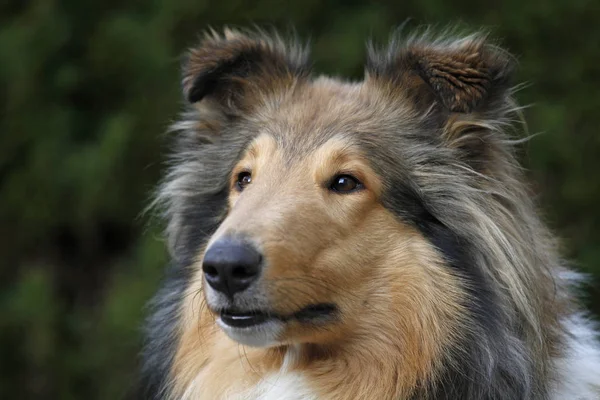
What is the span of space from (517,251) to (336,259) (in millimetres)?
782

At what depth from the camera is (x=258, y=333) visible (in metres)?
3.51

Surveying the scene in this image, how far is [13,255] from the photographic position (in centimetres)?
810

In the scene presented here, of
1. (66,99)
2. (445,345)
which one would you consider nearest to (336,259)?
(445,345)

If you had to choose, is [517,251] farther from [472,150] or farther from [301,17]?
[301,17]

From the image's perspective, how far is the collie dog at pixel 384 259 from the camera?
11.7 feet

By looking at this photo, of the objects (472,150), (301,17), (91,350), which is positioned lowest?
(91,350)

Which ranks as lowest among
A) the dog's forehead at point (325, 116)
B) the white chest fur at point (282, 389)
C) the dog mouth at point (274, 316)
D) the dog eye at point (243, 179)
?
the white chest fur at point (282, 389)

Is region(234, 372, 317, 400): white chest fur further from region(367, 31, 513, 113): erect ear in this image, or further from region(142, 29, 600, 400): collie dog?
region(367, 31, 513, 113): erect ear

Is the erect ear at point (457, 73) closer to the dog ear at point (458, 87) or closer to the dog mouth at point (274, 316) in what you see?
the dog ear at point (458, 87)

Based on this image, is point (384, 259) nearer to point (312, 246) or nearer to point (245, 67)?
point (312, 246)

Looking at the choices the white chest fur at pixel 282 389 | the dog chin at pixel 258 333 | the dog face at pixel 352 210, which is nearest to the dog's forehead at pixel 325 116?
the dog face at pixel 352 210

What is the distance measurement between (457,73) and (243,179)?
1049mm

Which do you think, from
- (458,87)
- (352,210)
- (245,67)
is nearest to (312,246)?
(352,210)

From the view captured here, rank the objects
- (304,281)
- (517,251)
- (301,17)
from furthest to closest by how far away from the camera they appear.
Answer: (301,17) → (517,251) → (304,281)
